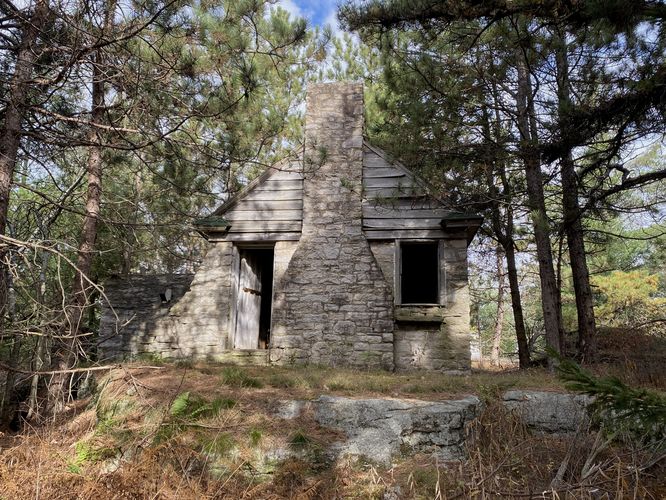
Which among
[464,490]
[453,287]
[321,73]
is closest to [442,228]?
[453,287]

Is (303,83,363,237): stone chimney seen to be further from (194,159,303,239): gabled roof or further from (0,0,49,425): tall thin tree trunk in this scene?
(0,0,49,425): tall thin tree trunk

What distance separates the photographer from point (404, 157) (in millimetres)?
10672

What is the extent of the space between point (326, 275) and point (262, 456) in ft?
16.3

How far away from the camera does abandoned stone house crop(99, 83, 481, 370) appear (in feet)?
32.2

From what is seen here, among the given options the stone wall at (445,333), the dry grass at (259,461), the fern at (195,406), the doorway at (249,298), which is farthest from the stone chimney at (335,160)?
the fern at (195,406)

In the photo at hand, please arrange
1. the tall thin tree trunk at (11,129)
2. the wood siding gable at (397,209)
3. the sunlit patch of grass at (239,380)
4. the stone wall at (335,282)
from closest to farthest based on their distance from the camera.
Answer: the tall thin tree trunk at (11,129)
the sunlit patch of grass at (239,380)
the stone wall at (335,282)
the wood siding gable at (397,209)

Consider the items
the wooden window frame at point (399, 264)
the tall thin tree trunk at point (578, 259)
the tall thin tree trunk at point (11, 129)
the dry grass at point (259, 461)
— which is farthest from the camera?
the wooden window frame at point (399, 264)

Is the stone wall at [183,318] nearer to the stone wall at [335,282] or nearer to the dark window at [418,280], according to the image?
the stone wall at [335,282]

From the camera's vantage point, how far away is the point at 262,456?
18.1ft

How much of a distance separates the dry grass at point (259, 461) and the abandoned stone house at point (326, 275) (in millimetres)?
2668

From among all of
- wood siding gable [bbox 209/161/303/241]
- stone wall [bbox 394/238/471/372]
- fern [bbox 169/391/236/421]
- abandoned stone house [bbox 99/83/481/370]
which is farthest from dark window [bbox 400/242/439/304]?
fern [bbox 169/391/236/421]

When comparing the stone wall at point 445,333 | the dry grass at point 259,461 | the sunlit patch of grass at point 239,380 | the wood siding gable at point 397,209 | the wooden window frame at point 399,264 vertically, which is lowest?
the dry grass at point 259,461

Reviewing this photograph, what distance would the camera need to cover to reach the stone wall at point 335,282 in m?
9.70

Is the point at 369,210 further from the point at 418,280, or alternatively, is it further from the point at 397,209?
the point at 418,280
